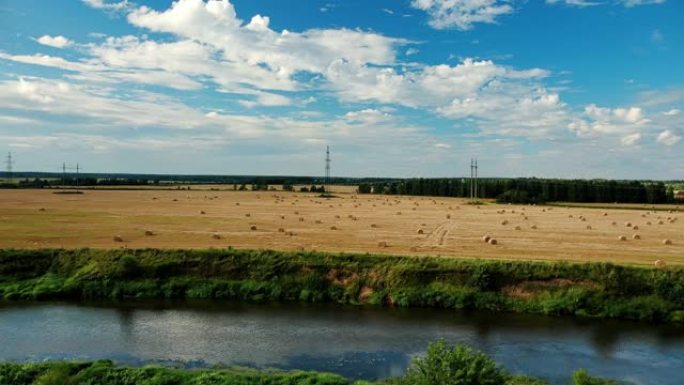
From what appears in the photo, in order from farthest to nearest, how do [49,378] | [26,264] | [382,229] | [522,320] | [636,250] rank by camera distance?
[382,229]
[636,250]
[26,264]
[522,320]
[49,378]

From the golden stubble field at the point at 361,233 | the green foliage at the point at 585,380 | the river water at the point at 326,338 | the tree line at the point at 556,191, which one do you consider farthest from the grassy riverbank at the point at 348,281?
the tree line at the point at 556,191

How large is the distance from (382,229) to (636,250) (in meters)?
20.8

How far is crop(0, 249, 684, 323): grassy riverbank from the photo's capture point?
2889cm

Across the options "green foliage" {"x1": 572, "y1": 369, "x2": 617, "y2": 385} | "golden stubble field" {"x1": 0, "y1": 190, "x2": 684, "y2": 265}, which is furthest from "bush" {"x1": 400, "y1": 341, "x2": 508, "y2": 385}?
"golden stubble field" {"x1": 0, "y1": 190, "x2": 684, "y2": 265}

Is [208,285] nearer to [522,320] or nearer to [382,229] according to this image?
[522,320]

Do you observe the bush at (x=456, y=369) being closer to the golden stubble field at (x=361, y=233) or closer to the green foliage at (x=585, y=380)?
the green foliage at (x=585, y=380)

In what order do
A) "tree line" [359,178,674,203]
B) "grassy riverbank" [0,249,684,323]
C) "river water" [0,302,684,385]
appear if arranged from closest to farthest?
"river water" [0,302,684,385], "grassy riverbank" [0,249,684,323], "tree line" [359,178,674,203]

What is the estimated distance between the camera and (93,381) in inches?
720

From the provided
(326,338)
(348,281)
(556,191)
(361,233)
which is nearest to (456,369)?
(326,338)

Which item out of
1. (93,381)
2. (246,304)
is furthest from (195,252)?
(93,381)

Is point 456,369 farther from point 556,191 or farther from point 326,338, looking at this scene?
point 556,191

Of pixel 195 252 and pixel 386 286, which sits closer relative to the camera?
pixel 386 286

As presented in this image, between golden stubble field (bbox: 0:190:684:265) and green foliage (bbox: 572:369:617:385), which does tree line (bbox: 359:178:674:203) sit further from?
green foliage (bbox: 572:369:617:385)

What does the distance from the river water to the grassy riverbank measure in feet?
4.28
